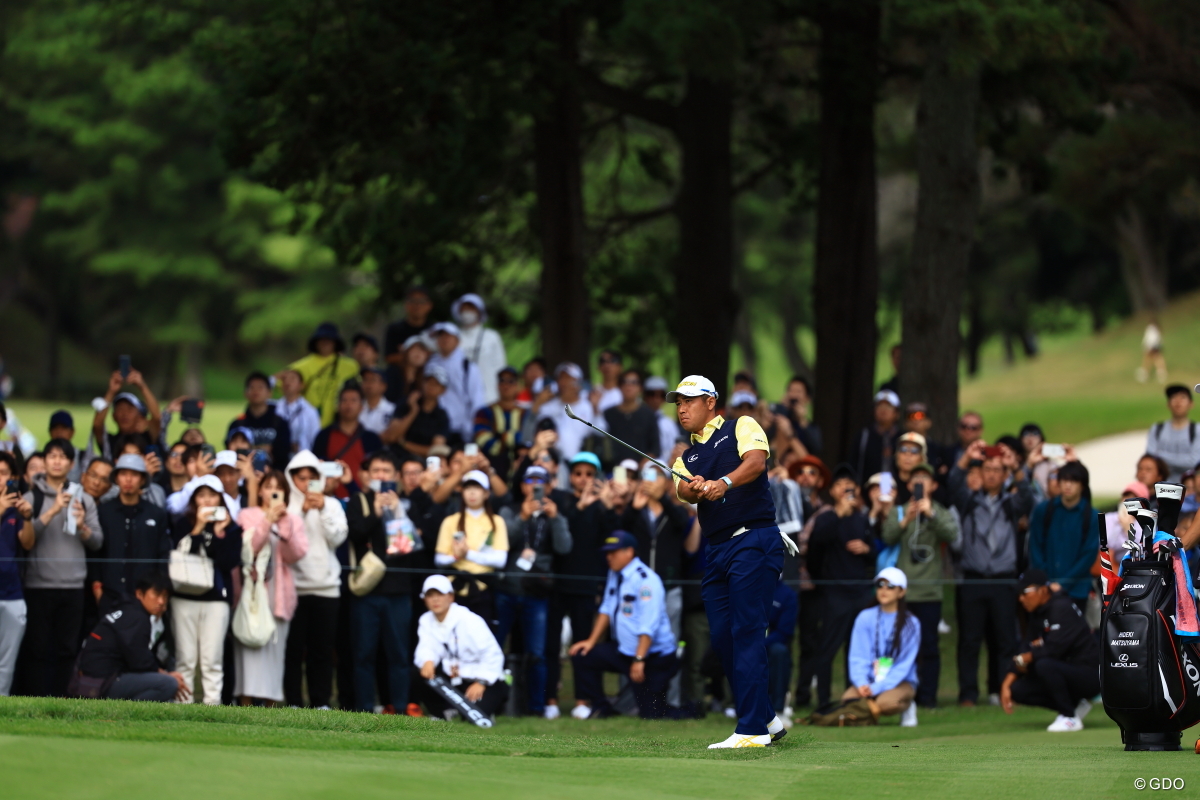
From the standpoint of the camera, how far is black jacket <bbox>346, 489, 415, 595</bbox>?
504 inches

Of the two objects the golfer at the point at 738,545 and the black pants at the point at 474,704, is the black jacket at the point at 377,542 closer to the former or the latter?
the black pants at the point at 474,704

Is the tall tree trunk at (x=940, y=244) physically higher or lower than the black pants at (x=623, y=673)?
higher

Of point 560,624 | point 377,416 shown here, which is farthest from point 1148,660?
point 377,416

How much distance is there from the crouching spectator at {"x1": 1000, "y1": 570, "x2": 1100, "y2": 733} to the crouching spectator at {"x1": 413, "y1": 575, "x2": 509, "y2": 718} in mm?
4255

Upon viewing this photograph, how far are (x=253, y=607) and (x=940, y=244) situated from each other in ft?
32.3

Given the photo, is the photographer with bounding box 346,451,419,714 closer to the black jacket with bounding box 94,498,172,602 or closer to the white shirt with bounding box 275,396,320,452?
the black jacket with bounding box 94,498,172,602

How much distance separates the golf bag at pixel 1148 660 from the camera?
9086 millimetres

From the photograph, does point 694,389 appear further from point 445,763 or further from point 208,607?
point 208,607

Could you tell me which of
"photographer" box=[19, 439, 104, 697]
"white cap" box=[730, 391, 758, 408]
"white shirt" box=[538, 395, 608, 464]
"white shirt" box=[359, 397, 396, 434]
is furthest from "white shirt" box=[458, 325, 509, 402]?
"photographer" box=[19, 439, 104, 697]

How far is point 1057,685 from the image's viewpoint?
41.1 ft

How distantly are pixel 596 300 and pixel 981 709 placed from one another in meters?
13.3

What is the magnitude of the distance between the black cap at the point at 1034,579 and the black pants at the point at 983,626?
955 millimetres

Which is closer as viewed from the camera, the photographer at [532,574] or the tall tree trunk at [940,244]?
the photographer at [532,574]

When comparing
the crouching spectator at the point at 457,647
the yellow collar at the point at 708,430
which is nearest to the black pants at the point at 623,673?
the crouching spectator at the point at 457,647
